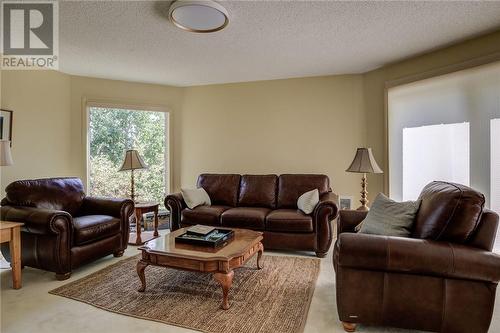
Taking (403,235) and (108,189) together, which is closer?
(403,235)

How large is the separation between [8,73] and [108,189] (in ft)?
6.51

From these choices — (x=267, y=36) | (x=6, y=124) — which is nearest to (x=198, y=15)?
(x=267, y=36)

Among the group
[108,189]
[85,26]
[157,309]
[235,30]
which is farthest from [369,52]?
[108,189]

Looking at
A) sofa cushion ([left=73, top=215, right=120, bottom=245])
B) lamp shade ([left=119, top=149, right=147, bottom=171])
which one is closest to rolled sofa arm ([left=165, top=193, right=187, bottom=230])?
→ lamp shade ([left=119, top=149, right=147, bottom=171])

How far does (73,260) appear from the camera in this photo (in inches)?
108

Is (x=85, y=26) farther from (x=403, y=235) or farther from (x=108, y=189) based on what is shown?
(x=403, y=235)

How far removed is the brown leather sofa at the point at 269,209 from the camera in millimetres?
3377

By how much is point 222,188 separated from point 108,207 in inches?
61.1

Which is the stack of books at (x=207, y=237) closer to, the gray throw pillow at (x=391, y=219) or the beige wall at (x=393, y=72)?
the gray throw pillow at (x=391, y=219)

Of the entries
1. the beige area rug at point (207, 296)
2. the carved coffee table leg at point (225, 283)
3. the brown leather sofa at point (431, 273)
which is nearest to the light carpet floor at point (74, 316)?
the beige area rug at point (207, 296)

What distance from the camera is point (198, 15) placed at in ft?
7.73

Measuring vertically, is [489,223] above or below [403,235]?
above

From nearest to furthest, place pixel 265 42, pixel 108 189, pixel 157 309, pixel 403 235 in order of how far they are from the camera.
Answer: pixel 403 235
pixel 157 309
pixel 265 42
pixel 108 189

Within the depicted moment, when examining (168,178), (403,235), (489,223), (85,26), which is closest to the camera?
(489,223)
